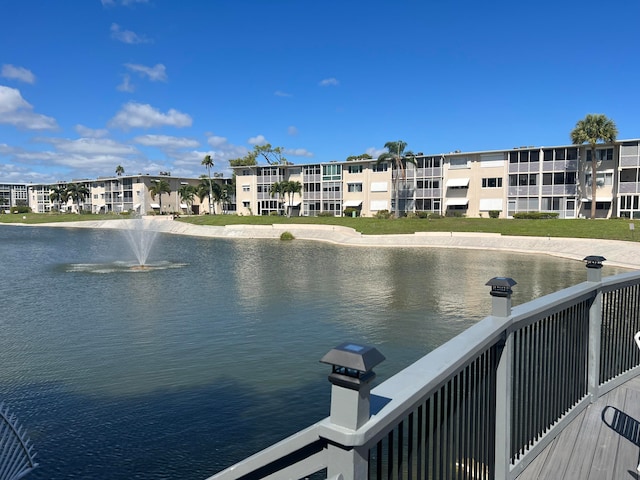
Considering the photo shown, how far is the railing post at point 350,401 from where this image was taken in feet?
6.69

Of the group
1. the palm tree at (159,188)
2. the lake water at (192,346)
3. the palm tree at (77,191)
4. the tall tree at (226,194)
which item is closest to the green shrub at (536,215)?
the lake water at (192,346)

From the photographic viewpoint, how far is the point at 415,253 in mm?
43812

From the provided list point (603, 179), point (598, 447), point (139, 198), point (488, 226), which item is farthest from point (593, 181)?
point (139, 198)

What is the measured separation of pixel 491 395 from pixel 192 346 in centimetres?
1156

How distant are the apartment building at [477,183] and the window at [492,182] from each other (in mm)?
126

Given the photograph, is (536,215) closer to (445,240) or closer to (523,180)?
(523,180)

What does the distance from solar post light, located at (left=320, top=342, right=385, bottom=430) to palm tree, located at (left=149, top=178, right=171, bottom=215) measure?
117 metres

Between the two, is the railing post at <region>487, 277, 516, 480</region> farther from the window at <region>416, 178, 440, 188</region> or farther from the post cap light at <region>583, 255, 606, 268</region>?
the window at <region>416, 178, 440, 188</region>

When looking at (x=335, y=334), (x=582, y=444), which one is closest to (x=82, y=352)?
(x=335, y=334)

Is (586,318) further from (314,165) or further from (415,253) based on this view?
(314,165)

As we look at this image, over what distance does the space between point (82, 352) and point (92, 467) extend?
6.51 metres

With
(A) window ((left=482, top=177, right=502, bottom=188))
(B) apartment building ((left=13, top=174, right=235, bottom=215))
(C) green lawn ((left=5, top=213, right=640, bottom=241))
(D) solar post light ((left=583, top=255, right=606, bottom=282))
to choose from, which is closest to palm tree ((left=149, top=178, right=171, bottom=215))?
(B) apartment building ((left=13, top=174, right=235, bottom=215))

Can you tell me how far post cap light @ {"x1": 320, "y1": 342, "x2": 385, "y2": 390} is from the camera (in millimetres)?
2021

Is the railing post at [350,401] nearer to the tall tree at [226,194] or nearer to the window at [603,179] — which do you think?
the window at [603,179]
